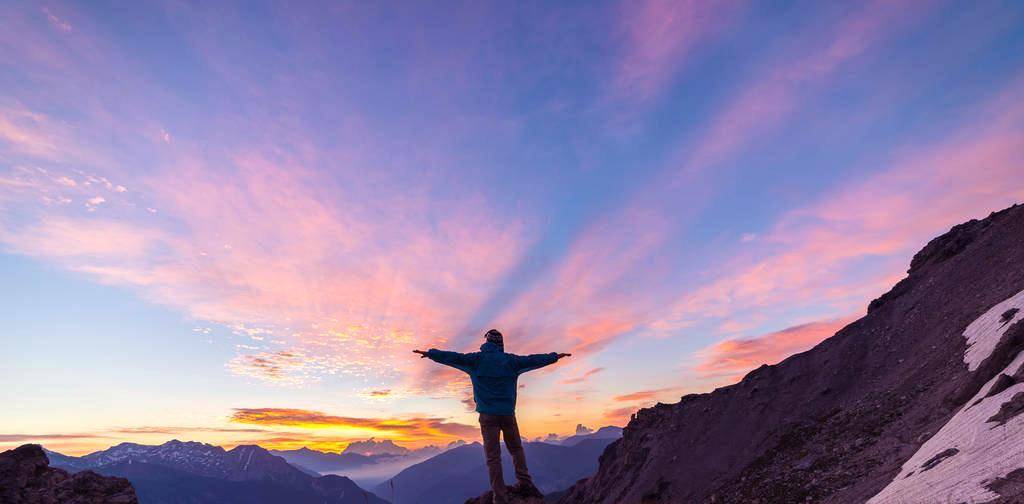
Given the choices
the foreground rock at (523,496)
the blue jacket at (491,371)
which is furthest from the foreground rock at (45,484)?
the foreground rock at (523,496)

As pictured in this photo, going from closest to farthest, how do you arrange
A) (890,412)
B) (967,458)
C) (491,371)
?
(491,371)
(967,458)
(890,412)

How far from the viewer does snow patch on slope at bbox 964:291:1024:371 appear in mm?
25675

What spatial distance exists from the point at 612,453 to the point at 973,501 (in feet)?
295

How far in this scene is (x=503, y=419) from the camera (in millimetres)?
12789

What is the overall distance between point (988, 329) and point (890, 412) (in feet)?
24.7

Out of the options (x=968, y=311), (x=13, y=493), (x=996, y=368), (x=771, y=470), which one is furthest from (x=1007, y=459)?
(x=968, y=311)

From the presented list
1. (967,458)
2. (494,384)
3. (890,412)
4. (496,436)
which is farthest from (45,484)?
(890,412)

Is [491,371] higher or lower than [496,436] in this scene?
higher

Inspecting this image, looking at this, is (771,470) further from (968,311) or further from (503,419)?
(503,419)

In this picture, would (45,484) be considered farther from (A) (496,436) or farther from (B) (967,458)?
(B) (967,458)

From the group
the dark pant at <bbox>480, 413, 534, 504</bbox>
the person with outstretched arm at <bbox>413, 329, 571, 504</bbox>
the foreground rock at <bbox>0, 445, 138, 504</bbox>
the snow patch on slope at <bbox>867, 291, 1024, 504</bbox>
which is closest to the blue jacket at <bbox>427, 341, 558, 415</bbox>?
the person with outstretched arm at <bbox>413, 329, 571, 504</bbox>

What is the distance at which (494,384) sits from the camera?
1265 centimetres

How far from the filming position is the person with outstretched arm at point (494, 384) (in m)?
12.6

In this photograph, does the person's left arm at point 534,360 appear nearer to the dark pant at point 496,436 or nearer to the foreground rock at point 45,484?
the dark pant at point 496,436
